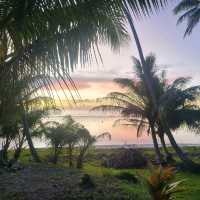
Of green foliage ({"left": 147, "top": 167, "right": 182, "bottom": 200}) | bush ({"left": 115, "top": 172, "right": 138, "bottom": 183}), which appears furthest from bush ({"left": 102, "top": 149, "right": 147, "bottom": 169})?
green foliage ({"left": 147, "top": 167, "right": 182, "bottom": 200})

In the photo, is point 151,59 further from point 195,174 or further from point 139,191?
point 139,191

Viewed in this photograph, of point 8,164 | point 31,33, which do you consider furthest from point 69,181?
point 31,33

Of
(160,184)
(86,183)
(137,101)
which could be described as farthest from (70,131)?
(160,184)

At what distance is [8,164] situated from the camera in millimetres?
16625

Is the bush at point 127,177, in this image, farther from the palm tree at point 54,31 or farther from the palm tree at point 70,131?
the palm tree at point 54,31

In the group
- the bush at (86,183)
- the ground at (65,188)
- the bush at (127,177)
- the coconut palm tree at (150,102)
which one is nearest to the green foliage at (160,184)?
the ground at (65,188)

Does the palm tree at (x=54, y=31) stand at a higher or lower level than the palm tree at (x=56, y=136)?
higher

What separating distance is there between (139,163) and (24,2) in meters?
19.4

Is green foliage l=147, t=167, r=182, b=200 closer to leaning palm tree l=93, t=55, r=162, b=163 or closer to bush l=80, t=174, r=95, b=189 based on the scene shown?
bush l=80, t=174, r=95, b=189

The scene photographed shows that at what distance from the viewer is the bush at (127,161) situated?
906 inches

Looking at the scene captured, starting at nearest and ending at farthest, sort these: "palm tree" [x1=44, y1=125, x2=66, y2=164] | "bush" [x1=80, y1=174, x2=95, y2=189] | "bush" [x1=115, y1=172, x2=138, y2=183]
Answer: "bush" [x1=80, y1=174, x2=95, y2=189]
"bush" [x1=115, y1=172, x2=138, y2=183]
"palm tree" [x1=44, y1=125, x2=66, y2=164]

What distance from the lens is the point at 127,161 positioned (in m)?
23.3

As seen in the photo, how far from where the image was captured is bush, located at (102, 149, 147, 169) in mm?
23016

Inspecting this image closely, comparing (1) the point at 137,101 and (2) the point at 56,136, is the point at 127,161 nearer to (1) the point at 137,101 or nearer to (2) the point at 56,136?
(1) the point at 137,101
